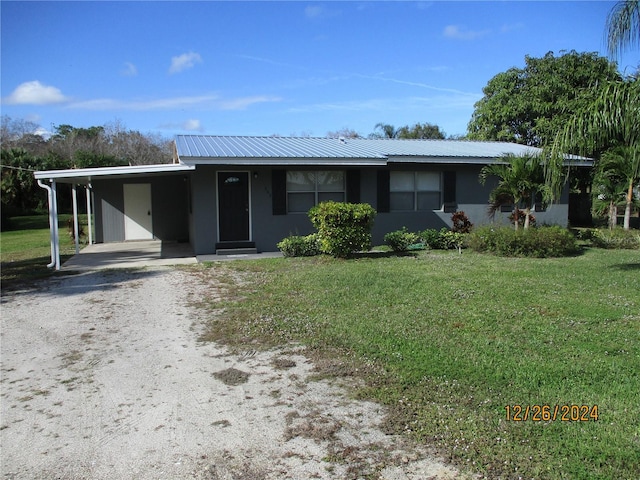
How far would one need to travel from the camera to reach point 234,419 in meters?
3.95

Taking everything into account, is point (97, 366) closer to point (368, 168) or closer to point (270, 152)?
point (270, 152)

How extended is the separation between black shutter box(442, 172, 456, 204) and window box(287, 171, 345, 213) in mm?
3172

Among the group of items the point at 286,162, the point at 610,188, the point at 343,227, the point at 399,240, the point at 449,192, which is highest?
the point at 286,162

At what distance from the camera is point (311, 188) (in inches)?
568

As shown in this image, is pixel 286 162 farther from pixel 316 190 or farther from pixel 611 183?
pixel 611 183

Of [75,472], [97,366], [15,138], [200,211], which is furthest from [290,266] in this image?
[15,138]

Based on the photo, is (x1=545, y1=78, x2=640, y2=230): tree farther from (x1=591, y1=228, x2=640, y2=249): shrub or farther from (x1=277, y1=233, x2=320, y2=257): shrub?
(x1=591, y1=228, x2=640, y2=249): shrub

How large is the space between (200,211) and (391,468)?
35.8 feet

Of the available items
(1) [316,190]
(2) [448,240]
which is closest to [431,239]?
(2) [448,240]

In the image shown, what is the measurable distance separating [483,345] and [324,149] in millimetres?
10478

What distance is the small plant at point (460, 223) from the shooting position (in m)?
15.2

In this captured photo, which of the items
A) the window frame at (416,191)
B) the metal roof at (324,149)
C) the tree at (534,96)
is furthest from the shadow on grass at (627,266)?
the tree at (534,96)

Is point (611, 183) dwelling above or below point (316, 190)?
above
